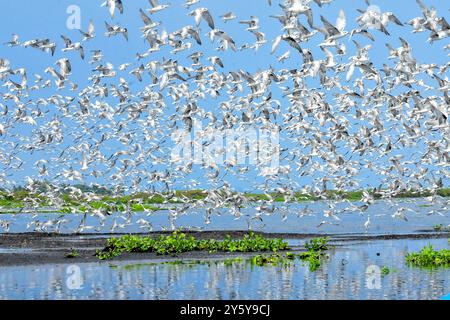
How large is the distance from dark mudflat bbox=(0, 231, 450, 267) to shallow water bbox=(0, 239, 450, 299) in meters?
1.72

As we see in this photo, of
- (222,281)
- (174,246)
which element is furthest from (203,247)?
(222,281)

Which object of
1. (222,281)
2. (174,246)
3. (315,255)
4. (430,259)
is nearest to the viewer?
(222,281)

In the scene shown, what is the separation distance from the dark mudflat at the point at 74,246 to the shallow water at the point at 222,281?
1.72m

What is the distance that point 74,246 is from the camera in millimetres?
42906

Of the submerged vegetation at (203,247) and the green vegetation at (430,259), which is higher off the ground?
the submerged vegetation at (203,247)

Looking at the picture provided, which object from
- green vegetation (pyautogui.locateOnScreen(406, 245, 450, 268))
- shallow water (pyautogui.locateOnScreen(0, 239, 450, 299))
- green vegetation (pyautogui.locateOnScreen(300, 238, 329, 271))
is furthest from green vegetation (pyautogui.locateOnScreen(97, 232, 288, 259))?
green vegetation (pyautogui.locateOnScreen(406, 245, 450, 268))

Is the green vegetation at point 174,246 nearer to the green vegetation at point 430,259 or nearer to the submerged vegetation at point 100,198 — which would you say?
the submerged vegetation at point 100,198

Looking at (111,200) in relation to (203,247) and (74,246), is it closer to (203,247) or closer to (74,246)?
(74,246)

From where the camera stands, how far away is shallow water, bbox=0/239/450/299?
26531 mm

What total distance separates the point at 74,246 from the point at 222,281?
50.9 feet

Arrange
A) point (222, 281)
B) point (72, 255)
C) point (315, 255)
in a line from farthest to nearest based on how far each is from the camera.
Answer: point (72, 255), point (315, 255), point (222, 281)

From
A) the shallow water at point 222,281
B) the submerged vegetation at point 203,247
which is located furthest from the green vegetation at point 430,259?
the submerged vegetation at point 203,247

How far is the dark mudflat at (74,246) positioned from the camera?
36.0 m
